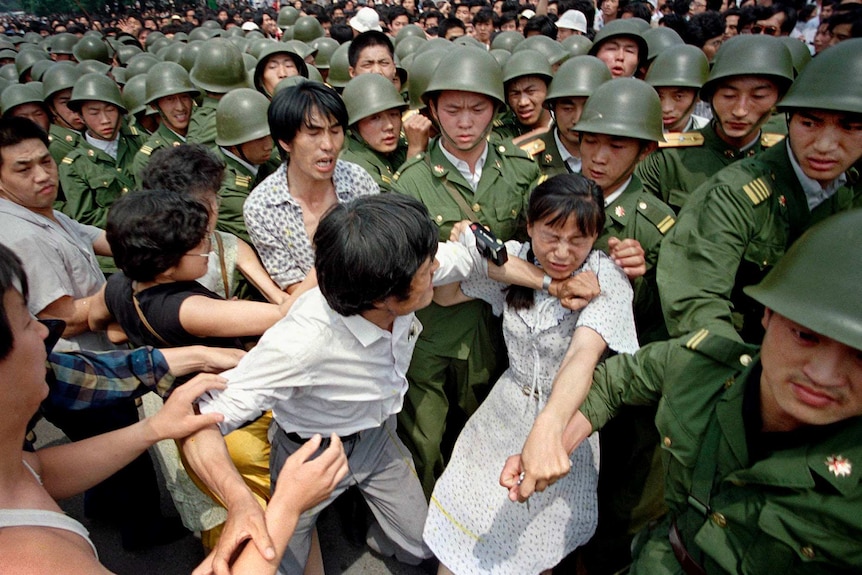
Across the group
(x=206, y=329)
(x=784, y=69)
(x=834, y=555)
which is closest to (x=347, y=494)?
(x=206, y=329)

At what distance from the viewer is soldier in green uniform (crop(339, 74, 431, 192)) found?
12.9 feet

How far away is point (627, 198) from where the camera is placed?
104 inches

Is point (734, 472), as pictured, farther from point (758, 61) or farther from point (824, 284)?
point (758, 61)

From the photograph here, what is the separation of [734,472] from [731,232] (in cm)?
111

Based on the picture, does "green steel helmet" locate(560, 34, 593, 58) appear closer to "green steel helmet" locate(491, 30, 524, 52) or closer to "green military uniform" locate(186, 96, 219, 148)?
"green steel helmet" locate(491, 30, 524, 52)

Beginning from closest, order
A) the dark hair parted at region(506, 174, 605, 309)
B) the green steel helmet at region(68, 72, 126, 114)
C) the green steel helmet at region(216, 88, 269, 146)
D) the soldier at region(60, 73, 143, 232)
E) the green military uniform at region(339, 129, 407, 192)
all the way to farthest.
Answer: the dark hair parted at region(506, 174, 605, 309) < the green steel helmet at region(216, 88, 269, 146) < the green military uniform at region(339, 129, 407, 192) < the soldier at region(60, 73, 143, 232) < the green steel helmet at region(68, 72, 126, 114)

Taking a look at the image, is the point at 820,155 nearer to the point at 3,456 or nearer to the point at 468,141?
the point at 468,141

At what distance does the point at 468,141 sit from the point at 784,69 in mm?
1985

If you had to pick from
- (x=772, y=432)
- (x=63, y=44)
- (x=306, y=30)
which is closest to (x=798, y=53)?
(x=772, y=432)

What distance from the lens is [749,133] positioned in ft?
11.0

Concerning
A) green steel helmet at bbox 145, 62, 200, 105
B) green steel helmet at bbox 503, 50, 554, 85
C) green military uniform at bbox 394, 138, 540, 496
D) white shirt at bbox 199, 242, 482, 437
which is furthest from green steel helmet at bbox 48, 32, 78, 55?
white shirt at bbox 199, 242, 482, 437

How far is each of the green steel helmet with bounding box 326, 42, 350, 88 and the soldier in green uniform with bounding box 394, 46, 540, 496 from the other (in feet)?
12.1

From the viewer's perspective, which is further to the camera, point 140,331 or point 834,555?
point 140,331

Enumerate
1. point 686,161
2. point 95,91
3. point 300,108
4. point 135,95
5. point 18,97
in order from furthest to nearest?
point 135,95 → point 18,97 → point 95,91 → point 686,161 → point 300,108
